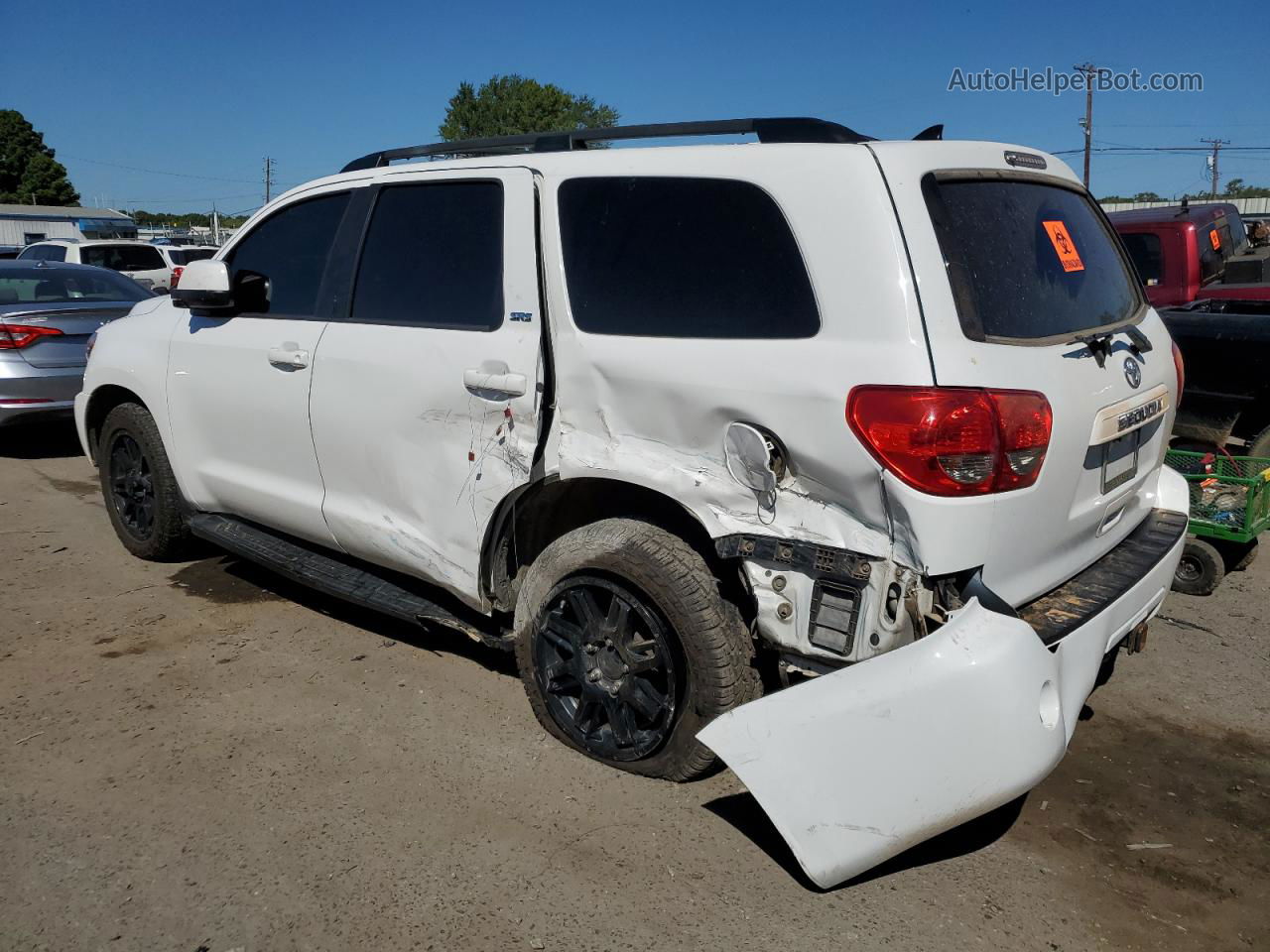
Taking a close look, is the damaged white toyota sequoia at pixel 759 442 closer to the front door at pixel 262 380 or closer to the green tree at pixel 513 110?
the front door at pixel 262 380

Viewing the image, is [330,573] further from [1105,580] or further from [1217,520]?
[1217,520]

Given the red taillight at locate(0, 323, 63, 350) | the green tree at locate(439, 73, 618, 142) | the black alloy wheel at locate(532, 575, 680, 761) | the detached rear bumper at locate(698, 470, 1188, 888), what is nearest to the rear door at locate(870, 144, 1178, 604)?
the detached rear bumper at locate(698, 470, 1188, 888)

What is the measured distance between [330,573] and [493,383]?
1352 millimetres

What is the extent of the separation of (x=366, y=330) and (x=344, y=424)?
359 millimetres

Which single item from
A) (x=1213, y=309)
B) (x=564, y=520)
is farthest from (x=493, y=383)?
(x=1213, y=309)

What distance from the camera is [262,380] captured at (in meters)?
4.16

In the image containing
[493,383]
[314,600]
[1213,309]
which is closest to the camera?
[493,383]

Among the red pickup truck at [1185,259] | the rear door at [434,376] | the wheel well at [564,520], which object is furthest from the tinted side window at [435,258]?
the red pickup truck at [1185,259]

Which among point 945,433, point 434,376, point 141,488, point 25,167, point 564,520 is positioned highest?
point 25,167

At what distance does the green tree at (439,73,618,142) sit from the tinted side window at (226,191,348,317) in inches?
2363

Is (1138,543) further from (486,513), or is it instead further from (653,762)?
(486,513)

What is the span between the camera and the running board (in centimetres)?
370

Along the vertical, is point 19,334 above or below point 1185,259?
below

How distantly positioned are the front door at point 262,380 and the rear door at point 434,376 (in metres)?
0.18
